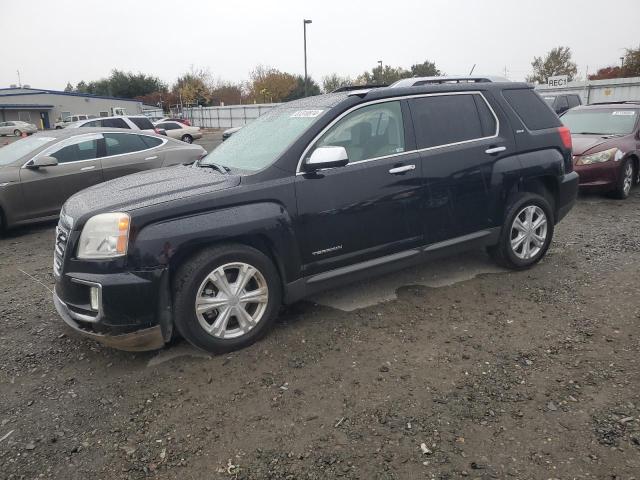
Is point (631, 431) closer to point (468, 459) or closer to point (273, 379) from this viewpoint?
point (468, 459)

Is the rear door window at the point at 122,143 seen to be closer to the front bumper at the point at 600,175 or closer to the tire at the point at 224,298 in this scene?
the tire at the point at 224,298

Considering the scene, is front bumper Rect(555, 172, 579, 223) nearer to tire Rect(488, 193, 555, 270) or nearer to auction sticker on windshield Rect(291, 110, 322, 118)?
tire Rect(488, 193, 555, 270)

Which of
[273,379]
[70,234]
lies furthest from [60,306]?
[273,379]

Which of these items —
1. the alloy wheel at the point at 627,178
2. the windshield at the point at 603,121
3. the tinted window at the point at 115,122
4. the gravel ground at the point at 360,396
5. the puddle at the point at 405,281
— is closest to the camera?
the gravel ground at the point at 360,396

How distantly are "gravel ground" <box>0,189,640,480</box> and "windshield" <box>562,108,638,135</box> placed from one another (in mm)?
5374

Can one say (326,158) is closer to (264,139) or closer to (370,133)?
(370,133)

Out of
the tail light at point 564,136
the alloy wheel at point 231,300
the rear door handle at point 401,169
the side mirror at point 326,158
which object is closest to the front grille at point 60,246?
the alloy wheel at point 231,300

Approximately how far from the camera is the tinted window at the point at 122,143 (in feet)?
26.3

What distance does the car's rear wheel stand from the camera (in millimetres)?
8062

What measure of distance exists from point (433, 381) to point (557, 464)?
34.6 inches

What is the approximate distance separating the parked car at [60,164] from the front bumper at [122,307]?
4.60m

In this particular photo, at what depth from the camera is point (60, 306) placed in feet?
11.6

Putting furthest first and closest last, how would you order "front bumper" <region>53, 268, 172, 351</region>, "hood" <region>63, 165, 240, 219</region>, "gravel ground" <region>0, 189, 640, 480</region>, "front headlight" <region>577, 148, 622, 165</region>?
"front headlight" <region>577, 148, 622, 165</region> < "hood" <region>63, 165, 240, 219</region> < "front bumper" <region>53, 268, 172, 351</region> < "gravel ground" <region>0, 189, 640, 480</region>

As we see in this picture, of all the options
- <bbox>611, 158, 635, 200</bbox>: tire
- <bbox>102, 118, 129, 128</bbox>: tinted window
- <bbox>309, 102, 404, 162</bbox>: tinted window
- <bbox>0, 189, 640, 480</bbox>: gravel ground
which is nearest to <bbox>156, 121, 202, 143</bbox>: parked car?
<bbox>102, 118, 129, 128</bbox>: tinted window
